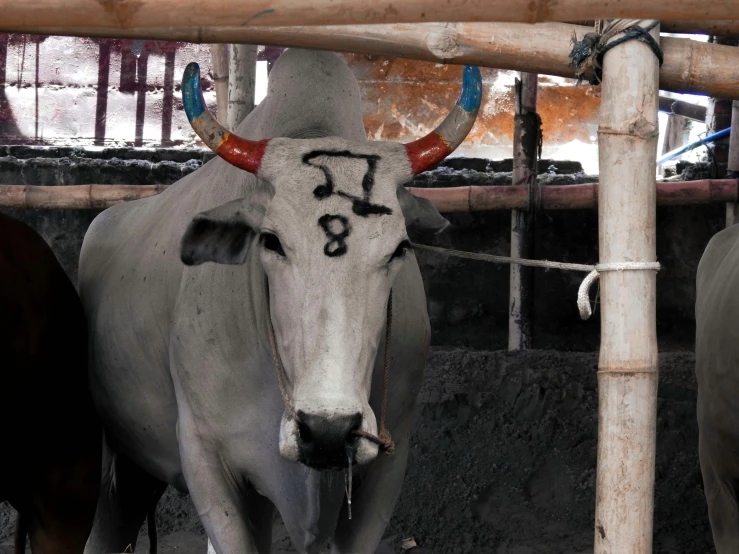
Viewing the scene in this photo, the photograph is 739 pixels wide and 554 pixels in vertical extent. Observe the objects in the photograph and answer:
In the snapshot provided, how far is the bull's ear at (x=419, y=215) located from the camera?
122 inches

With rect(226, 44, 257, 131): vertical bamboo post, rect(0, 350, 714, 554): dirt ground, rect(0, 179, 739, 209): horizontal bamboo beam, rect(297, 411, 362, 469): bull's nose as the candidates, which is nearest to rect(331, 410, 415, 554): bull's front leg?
rect(297, 411, 362, 469): bull's nose

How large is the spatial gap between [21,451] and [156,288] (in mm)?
801

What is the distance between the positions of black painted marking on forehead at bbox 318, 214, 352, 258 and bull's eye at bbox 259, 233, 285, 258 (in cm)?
13

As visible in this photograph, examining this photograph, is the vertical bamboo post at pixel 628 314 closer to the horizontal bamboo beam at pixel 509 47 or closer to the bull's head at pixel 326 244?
the horizontal bamboo beam at pixel 509 47

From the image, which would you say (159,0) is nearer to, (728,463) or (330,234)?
(330,234)

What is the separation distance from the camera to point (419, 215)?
124 inches

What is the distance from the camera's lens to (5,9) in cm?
213

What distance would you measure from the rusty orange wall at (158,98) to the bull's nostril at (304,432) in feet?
19.9

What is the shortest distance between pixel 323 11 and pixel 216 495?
1.70 meters

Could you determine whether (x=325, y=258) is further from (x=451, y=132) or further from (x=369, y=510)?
(x=369, y=510)

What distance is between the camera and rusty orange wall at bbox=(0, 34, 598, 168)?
863cm

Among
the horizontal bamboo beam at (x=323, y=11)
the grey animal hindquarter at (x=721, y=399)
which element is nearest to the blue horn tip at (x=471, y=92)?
the horizontal bamboo beam at (x=323, y=11)

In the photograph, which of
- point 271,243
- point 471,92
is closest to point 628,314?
point 471,92

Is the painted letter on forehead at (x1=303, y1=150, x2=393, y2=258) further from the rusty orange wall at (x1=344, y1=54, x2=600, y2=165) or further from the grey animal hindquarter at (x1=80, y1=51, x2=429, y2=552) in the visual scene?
the rusty orange wall at (x1=344, y1=54, x2=600, y2=165)
